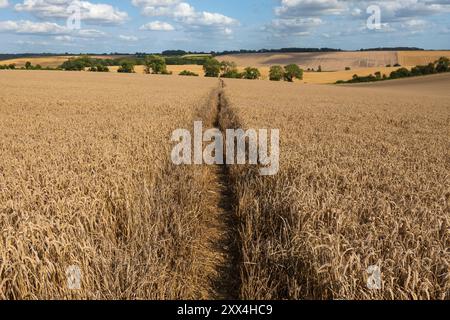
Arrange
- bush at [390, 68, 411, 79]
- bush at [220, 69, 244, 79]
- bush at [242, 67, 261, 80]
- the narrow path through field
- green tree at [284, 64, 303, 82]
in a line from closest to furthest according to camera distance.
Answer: the narrow path through field → bush at [390, 68, 411, 79] → green tree at [284, 64, 303, 82] → bush at [242, 67, 261, 80] → bush at [220, 69, 244, 79]

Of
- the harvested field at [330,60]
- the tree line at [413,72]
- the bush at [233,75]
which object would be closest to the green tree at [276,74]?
the bush at [233,75]

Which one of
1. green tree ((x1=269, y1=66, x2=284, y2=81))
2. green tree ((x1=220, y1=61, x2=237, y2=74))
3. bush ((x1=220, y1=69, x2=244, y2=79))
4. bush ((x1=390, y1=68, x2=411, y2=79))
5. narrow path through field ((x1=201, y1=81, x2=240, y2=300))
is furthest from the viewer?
green tree ((x1=220, y1=61, x2=237, y2=74))

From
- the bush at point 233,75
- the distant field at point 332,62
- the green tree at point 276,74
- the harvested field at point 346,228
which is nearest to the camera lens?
the harvested field at point 346,228

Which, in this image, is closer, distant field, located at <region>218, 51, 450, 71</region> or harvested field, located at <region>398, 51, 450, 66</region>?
harvested field, located at <region>398, 51, 450, 66</region>

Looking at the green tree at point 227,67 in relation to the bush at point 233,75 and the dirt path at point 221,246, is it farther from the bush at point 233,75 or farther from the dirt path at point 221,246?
the dirt path at point 221,246

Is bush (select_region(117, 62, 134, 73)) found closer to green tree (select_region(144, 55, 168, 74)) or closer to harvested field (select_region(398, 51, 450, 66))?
green tree (select_region(144, 55, 168, 74))


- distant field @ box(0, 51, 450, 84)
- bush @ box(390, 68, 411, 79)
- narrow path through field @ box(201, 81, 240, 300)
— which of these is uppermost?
distant field @ box(0, 51, 450, 84)

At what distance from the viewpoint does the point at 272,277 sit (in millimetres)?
4184

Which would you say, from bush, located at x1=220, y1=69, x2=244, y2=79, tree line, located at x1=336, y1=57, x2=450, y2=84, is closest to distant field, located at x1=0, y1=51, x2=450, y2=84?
tree line, located at x1=336, y1=57, x2=450, y2=84

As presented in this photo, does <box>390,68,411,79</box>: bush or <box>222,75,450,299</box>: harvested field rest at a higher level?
<box>390,68,411,79</box>: bush

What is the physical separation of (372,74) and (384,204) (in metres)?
115

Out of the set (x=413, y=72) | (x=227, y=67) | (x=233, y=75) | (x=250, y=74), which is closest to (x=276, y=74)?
(x=250, y=74)

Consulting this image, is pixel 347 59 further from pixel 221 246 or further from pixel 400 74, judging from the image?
pixel 221 246

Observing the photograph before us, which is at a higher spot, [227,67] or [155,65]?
[155,65]
